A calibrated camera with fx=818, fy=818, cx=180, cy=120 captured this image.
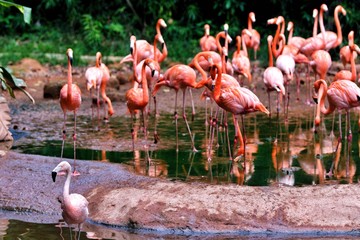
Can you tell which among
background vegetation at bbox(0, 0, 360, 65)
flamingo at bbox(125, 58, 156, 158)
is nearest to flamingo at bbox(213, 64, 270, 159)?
flamingo at bbox(125, 58, 156, 158)

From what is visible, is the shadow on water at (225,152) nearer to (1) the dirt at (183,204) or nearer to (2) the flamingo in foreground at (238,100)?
(2) the flamingo in foreground at (238,100)

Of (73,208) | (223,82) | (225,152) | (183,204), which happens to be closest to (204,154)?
(225,152)

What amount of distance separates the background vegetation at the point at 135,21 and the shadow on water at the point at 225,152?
540 centimetres

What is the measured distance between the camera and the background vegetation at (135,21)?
15.4 meters

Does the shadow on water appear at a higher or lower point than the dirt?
higher

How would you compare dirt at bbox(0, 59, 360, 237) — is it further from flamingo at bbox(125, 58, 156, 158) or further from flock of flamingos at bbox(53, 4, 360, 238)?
flamingo at bbox(125, 58, 156, 158)

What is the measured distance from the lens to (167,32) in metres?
16.3

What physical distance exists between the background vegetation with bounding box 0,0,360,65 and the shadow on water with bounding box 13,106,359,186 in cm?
540

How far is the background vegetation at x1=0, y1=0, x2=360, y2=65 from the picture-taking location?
50.6 feet

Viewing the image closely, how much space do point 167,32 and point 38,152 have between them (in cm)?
→ 841

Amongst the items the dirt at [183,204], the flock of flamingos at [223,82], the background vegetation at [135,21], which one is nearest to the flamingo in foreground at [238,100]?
the flock of flamingos at [223,82]

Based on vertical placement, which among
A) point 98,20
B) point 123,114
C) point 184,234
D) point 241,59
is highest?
point 98,20

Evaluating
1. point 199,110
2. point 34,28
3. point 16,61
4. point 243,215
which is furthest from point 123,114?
point 34,28

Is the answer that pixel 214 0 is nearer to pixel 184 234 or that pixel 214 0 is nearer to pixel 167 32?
pixel 167 32
